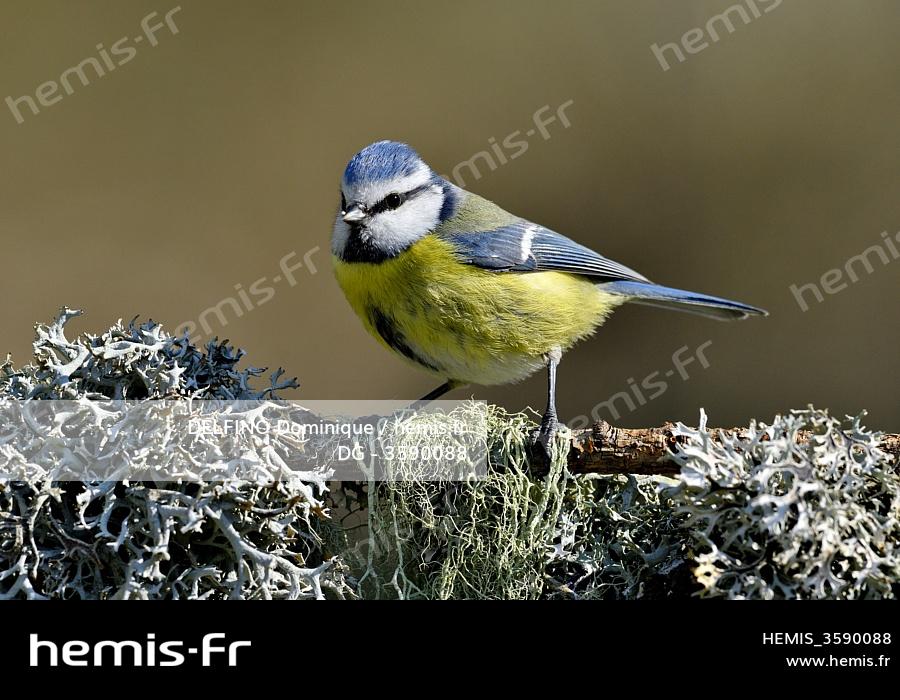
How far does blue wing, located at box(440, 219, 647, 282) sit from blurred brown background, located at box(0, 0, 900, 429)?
2.83ft

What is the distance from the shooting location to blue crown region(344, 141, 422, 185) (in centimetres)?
153

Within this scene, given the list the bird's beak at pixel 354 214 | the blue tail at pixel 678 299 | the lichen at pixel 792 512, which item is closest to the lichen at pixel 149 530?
the lichen at pixel 792 512

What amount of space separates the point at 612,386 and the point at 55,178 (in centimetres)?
189

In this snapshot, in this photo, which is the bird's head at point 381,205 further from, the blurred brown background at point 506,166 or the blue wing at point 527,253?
the blurred brown background at point 506,166

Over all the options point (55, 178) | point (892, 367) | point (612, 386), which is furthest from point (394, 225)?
point (892, 367)

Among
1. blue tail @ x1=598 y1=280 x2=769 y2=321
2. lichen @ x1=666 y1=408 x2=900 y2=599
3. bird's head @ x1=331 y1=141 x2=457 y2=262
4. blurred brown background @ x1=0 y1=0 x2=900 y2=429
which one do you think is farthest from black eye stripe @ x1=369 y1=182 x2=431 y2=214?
blurred brown background @ x1=0 y1=0 x2=900 y2=429

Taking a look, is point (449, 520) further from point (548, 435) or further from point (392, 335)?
point (392, 335)

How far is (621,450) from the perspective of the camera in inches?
42.5

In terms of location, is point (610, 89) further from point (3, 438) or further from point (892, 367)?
point (3, 438)

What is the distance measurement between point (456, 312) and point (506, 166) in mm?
1461

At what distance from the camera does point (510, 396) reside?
257 centimetres

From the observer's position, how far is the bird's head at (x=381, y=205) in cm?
154

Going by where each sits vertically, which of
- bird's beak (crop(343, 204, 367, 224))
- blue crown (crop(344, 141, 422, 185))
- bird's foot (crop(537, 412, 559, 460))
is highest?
blue crown (crop(344, 141, 422, 185))

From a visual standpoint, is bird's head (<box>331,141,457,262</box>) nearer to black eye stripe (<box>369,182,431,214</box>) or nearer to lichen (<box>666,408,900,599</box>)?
black eye stripe (<box>369,182,431,214</box>)
